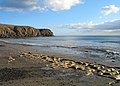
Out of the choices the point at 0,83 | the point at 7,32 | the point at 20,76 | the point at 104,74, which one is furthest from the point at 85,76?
the point at 7,32

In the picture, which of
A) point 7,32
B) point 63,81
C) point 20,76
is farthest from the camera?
point 7,32

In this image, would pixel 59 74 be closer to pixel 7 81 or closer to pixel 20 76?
pixel 20 76

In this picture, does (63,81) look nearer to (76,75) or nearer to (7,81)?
(76,75)

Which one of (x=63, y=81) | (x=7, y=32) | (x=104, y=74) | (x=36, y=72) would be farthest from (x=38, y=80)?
(x=7, y=32)

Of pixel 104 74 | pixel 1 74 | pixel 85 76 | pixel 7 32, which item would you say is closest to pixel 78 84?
pixel 85 76

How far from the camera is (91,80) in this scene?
1467 centimetres

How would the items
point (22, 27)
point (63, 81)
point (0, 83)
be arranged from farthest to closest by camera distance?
point (22, 27) < point (63, 81) < point (0, 83)

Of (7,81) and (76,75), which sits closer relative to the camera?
(7,81)

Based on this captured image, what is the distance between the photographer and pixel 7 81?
13.9m

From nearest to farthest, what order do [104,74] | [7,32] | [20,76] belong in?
[20,76], [104,74], [7,32]

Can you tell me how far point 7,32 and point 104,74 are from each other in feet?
531

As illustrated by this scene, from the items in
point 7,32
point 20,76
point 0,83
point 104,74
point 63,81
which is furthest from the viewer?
point 7,32

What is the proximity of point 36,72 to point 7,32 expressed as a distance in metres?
160

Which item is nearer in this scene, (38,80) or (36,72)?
(38,80)
